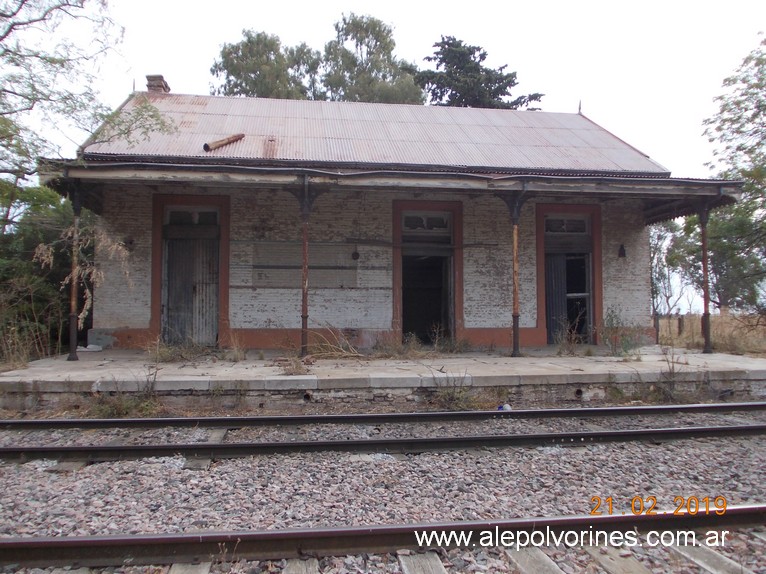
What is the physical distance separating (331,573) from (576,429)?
4141 millimetres

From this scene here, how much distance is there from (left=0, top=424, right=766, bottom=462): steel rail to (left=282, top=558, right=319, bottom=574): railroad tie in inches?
83.2

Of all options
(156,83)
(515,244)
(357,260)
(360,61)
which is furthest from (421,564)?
(360,61)

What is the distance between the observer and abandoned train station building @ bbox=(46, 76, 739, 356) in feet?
34.4

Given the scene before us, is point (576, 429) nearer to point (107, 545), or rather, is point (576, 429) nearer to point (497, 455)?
point (497, 455)

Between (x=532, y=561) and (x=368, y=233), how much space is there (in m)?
9.55

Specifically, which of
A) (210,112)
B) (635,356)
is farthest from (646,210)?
(210,112)

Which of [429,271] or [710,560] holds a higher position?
[429,271]

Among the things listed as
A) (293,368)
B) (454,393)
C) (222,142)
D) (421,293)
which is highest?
(222,142)

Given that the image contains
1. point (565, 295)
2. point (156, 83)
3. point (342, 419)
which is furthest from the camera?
point (156, 83)

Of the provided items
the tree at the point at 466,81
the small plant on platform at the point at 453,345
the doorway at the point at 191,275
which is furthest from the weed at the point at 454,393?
the tree at the point at 466,81

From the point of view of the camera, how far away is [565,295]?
41.7 ft

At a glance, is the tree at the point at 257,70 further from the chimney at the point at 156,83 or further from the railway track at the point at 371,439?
the railway track at the point at 371,439

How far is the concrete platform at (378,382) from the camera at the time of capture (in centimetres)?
697

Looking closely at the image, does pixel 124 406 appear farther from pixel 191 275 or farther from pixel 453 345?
pixel 453 345
